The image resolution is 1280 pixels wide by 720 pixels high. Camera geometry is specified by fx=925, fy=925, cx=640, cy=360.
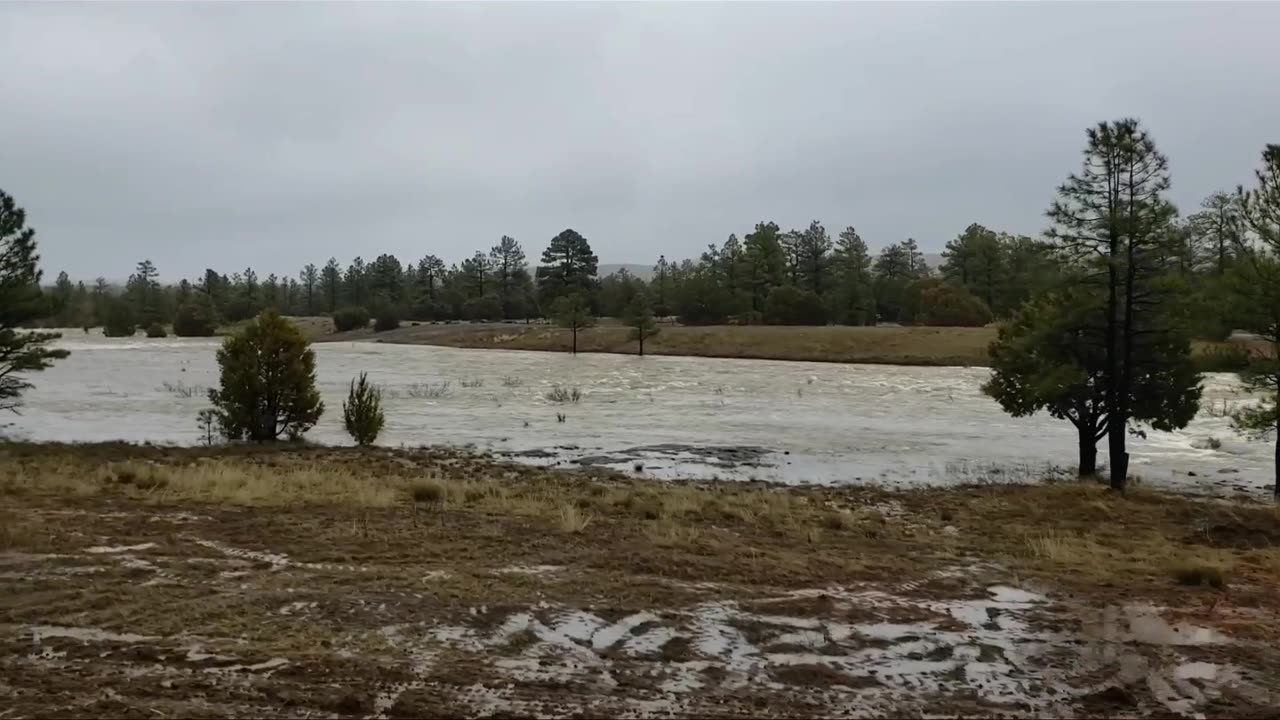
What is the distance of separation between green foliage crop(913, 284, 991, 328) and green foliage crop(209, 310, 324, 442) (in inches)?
3189

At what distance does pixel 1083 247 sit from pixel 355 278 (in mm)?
169017

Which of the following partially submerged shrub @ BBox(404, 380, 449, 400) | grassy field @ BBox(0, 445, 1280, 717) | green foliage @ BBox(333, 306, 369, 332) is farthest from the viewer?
green foliage @ BBox(333, 306, 369, 332)

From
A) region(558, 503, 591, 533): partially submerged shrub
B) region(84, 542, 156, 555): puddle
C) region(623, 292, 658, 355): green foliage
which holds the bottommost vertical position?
region(558, 503, 591, 533): partially submerged shrub

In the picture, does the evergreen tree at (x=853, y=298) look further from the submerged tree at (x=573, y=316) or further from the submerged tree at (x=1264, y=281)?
the submerged tree at (x=1264, y=281)

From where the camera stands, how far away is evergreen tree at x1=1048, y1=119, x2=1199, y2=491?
24.0 m

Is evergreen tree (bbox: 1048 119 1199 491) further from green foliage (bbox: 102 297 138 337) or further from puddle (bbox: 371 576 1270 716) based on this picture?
green foliage (bbox: 102 297 138 337)

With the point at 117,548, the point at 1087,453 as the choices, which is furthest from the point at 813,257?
the point at 117,548

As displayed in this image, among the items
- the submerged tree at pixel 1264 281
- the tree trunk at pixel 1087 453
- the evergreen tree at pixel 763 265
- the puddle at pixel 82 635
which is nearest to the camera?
the puddle at pixel 82 635

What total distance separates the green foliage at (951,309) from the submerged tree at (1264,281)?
7703 centimetres

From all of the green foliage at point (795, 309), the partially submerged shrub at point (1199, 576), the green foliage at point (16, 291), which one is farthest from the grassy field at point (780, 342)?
the partially submerged shrub at point (1199, 576)

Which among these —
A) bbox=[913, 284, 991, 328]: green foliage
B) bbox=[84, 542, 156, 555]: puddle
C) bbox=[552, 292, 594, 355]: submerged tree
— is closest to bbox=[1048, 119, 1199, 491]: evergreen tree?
bbox=[84, 542, 156, 555]: puddle

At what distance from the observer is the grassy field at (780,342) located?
78375 millimetres

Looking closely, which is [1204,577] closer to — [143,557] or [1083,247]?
[143,557]

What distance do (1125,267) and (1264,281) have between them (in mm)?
3182
